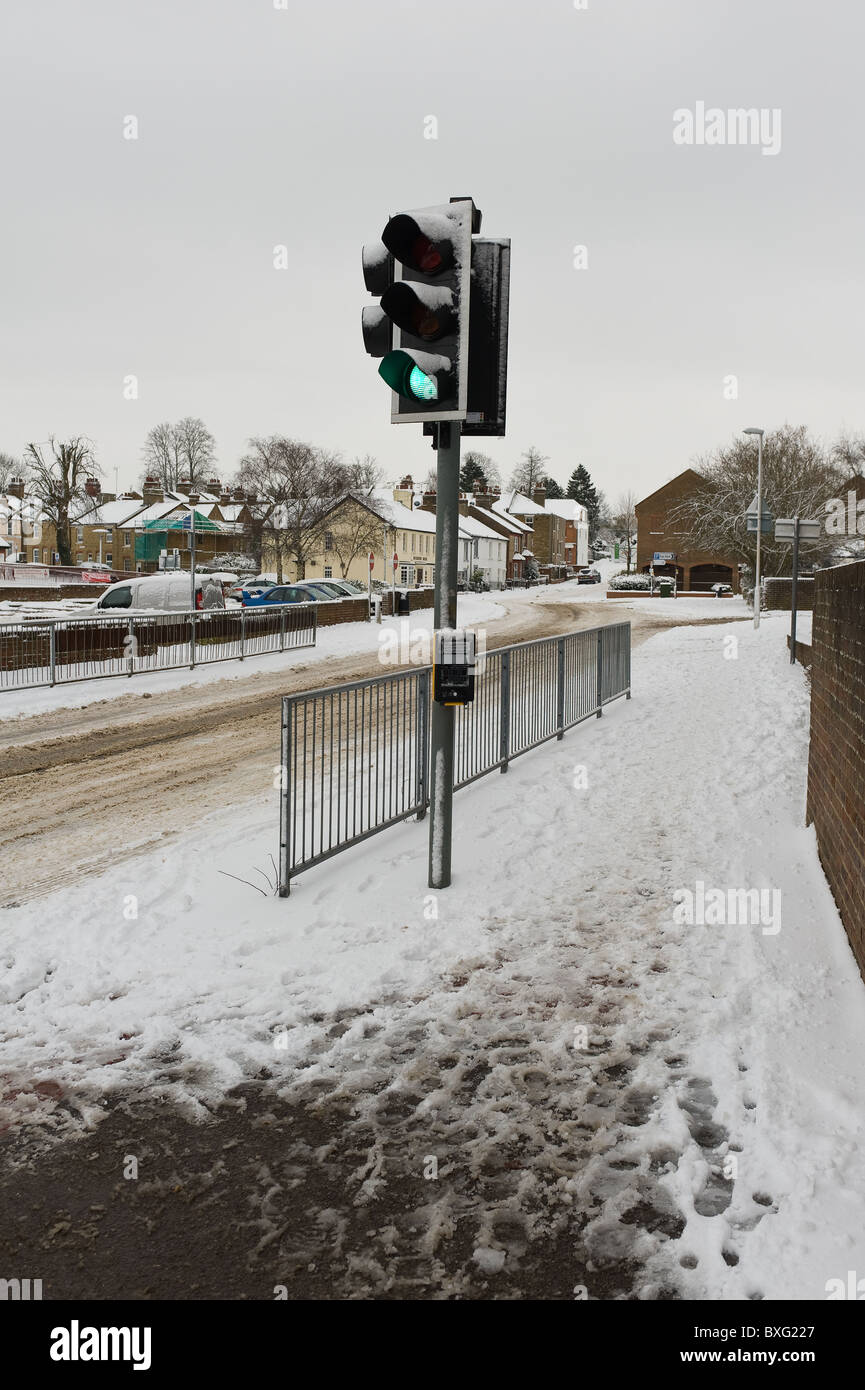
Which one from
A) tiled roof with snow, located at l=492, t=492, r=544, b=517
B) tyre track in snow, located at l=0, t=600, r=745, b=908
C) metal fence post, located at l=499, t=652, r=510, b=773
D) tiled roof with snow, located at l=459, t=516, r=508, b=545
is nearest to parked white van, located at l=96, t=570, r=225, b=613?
tyre track in snow, located at l=0, t=600, r=745, b=908

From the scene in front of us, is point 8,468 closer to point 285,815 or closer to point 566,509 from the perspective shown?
point 566,509

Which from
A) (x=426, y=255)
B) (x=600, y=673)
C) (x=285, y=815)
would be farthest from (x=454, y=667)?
(x=600, y=673)

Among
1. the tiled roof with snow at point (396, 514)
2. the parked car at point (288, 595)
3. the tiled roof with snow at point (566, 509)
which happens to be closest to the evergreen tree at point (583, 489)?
the tiled roof with snow at point (566, 509)

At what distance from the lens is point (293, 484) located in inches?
2320

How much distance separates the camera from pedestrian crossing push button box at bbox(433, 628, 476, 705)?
597 centimetres

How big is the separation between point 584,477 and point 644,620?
439 feet

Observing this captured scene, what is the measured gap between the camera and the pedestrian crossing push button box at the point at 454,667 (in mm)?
5969

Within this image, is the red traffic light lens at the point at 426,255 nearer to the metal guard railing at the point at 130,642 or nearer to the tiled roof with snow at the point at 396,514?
the metal guard railing at the point at 130,642

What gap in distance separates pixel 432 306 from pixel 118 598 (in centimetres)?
2332

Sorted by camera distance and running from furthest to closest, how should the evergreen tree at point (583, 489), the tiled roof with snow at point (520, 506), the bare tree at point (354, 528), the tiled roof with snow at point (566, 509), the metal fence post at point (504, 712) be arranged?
1. the evergreen tree at point (583, 489)
2. the tiled roof with snow at point (566, 509)
3. the tiled roof with snow at point (520, 506)
4. the bare tree at point (354, 528)
5. the metal fence post at point (504, 712)

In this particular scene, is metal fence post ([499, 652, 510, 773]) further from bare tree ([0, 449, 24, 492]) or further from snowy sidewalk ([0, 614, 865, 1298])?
bare tree ([0, 449, 24, 492])

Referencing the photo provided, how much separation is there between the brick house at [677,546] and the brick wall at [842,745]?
6485cm

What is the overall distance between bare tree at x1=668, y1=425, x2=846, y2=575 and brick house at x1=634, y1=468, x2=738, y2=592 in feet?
54.9

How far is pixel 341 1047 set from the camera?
14.7ft
